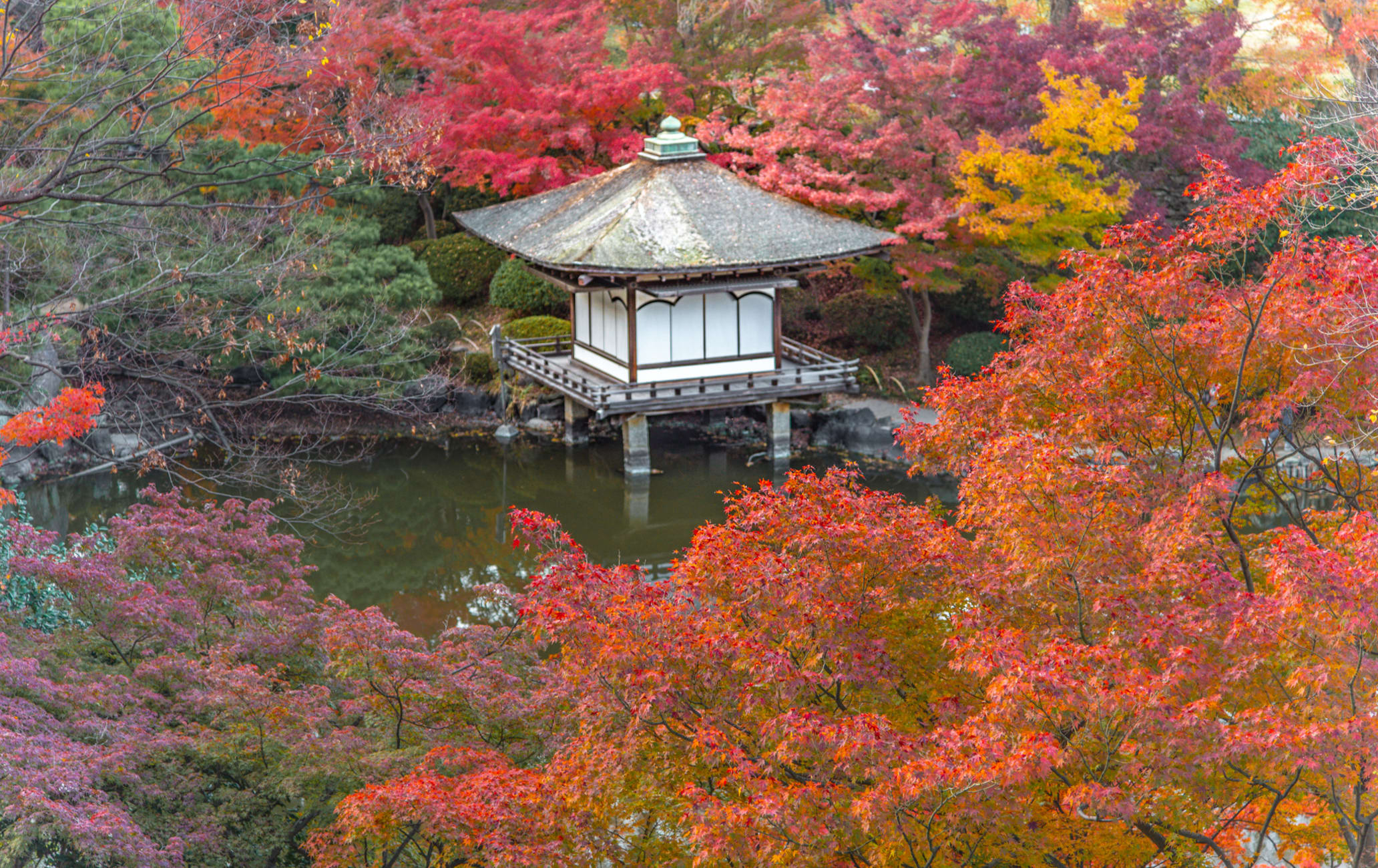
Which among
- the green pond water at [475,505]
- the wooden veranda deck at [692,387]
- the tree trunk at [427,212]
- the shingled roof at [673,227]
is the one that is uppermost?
the shingled roof at [673,227]

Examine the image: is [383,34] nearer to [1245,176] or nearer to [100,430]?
[100,430]

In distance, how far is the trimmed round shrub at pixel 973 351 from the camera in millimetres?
22844

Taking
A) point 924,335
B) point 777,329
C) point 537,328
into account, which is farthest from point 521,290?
point 924,335

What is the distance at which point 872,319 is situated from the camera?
25484 millimetres

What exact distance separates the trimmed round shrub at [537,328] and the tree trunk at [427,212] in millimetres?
5083

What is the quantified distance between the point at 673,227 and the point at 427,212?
9.20 meters

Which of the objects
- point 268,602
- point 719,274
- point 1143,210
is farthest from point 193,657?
point 1143,210

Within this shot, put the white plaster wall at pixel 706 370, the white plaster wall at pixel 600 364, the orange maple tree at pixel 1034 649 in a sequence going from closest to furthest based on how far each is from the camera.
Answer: the orange maple tree at pixel 1034 649 < the white plaster wall at pixel 706 370 < the white plaster wall at pixel 600 364

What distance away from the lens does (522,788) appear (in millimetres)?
6895

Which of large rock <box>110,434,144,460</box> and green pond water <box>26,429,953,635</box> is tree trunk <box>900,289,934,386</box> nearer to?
green pond water <box>26,429,953,635</box>

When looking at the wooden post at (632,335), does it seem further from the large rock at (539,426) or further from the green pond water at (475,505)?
the large rock at (539,426)

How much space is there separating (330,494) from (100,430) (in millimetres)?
4604

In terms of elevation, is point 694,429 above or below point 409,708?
below

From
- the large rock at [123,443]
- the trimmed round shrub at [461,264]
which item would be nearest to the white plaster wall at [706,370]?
the trimmed round shrub at [461,264]
